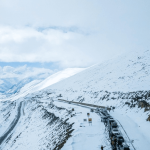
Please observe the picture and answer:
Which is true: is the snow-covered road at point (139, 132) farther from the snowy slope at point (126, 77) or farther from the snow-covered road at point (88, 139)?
the snowy slope at point (126, 77)

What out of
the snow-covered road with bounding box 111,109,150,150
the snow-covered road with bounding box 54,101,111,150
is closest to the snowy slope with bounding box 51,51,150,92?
the snow-covered road with bounding box 111,109,150,150

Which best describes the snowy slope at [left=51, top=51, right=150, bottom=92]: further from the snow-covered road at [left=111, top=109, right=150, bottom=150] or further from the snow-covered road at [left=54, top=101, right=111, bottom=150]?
the snow-covered road at [left=54, top=101, right=111, bottom=150]

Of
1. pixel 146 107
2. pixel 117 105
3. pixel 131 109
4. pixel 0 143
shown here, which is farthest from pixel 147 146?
pixel 0 143

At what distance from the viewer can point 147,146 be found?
50.9ft

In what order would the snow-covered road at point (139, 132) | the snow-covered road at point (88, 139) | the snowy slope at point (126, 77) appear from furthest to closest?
the snowy slope at point (126, 77) → the snow-covered road at point (139, 132) → the snow-covered road at point (88, 139)

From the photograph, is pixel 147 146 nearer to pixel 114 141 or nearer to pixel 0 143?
pixel 114 141

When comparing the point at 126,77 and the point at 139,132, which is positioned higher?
the point at 126,77

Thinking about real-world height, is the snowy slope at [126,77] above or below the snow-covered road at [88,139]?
above

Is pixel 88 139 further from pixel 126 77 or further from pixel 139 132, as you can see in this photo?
pixel 126 77

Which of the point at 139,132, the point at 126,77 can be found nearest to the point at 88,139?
the point at 139,132

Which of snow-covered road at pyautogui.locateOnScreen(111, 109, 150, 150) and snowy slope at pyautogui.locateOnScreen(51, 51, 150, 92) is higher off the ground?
snowy slope at pyautogui.locateOnScreen(51, 51, 150, 92)

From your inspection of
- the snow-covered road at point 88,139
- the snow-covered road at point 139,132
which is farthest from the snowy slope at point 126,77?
the snow-covered road at point 88,139

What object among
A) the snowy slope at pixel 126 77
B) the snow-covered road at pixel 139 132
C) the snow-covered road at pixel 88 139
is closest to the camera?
the snow-covered road at pixel 88 139

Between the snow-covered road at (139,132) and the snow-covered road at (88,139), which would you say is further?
the snow-covered road at (139,132)
